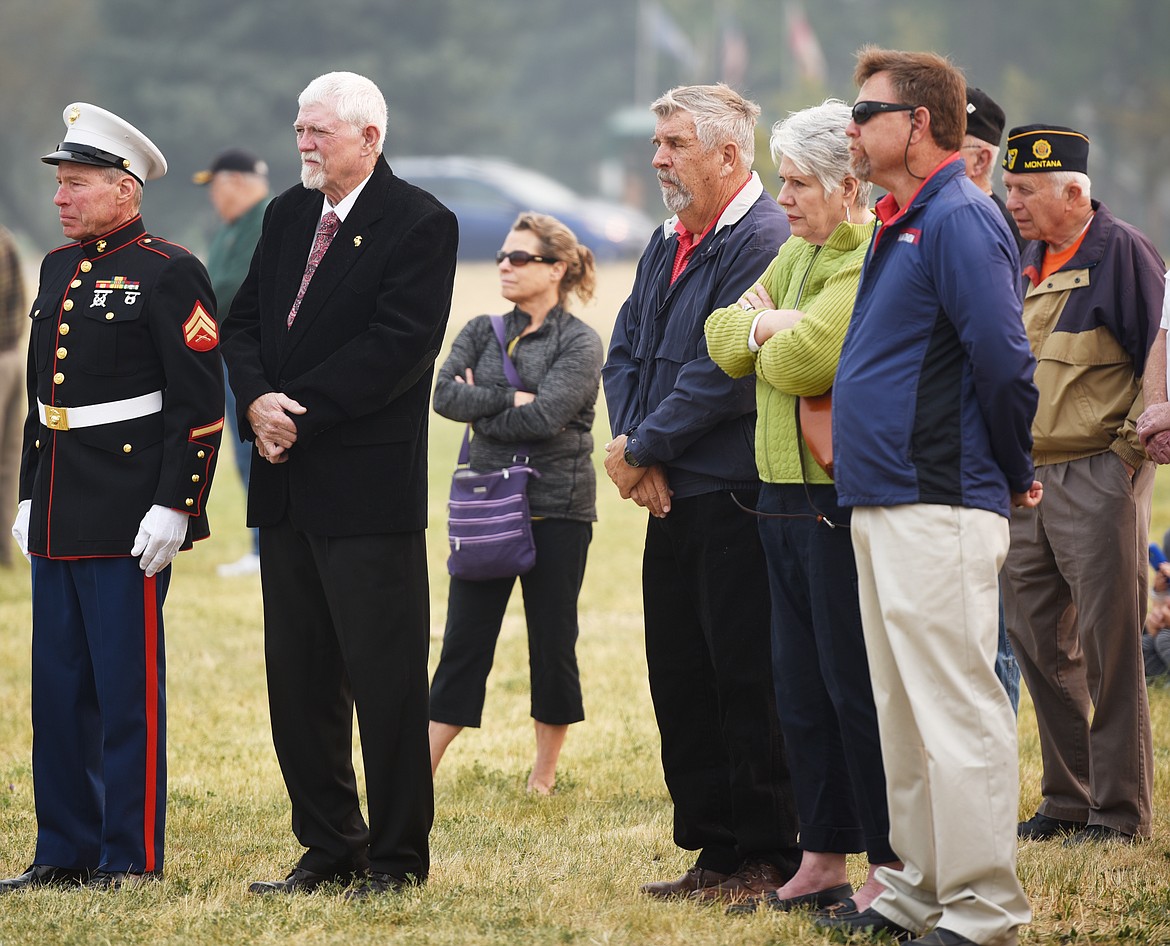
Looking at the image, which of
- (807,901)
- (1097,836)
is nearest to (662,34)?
(1097,836)

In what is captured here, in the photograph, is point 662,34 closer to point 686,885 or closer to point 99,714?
point 99,714

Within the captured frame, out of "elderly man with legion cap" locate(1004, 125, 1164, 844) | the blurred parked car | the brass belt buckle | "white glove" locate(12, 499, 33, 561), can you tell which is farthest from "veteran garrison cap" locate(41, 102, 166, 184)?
the blurred parked car

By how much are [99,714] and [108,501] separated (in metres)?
0.68

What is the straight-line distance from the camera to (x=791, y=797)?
184 inches

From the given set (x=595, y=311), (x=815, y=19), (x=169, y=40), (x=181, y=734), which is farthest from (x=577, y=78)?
(x=181, y=734)

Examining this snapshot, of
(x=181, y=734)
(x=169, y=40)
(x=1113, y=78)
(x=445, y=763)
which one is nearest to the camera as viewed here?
(x=445, y=763)

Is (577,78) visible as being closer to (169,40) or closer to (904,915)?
(169,40)

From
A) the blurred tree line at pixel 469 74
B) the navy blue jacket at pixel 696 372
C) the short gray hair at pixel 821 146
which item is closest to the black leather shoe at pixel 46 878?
the navy blue jacket at pixel 696 372

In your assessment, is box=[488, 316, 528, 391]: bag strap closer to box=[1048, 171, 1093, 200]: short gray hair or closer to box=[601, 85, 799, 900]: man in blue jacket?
box=[601, 85, 799, 900]: man in blue jacket

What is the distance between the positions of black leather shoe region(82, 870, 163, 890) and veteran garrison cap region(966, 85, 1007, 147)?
356 centimetres

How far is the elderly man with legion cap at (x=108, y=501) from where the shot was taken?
15.7ft

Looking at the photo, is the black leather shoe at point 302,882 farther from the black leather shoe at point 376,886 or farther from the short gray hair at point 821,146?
the short gray hair at point 821,146

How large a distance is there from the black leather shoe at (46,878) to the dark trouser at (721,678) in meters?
1.81

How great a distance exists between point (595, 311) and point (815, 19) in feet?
107
